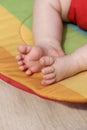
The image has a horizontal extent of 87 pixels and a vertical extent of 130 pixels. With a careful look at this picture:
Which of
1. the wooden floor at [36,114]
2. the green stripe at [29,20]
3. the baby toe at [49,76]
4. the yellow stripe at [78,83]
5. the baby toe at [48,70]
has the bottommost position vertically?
the wooden floor at [36,114]

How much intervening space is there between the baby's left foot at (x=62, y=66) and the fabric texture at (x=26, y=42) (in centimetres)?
1

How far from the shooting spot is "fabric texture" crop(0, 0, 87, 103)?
89 cm

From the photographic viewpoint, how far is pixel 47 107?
3.26ft

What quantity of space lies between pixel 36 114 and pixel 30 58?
16 centimetres

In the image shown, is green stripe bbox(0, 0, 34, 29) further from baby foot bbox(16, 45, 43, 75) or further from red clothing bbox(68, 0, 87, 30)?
baby foot bbox(16, 45, 43, 75)

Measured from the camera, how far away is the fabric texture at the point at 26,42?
2.93 ft

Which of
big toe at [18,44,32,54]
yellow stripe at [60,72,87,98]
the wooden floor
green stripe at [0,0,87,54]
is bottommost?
the wooden floor

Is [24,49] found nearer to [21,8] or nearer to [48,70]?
[48,70]

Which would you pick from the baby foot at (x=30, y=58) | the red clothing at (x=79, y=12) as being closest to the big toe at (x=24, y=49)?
the baby foot at (x=30, y=58)

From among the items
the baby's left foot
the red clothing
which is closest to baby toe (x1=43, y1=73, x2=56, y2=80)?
the baby's left foot

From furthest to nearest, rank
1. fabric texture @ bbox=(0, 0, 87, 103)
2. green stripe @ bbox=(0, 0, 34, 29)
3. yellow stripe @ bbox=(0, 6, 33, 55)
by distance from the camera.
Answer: green stripe @ bbox=(0, 0, 34, 29) < yellow stripe @ bbox=(0, 6, 33, 55) < fabric texture @ bbox=(0, 0, 87, 103)

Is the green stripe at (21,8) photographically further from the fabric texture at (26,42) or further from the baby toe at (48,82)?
the baby toe at (48,82)

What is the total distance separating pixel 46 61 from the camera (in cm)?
91

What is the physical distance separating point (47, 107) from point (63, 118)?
6cm
